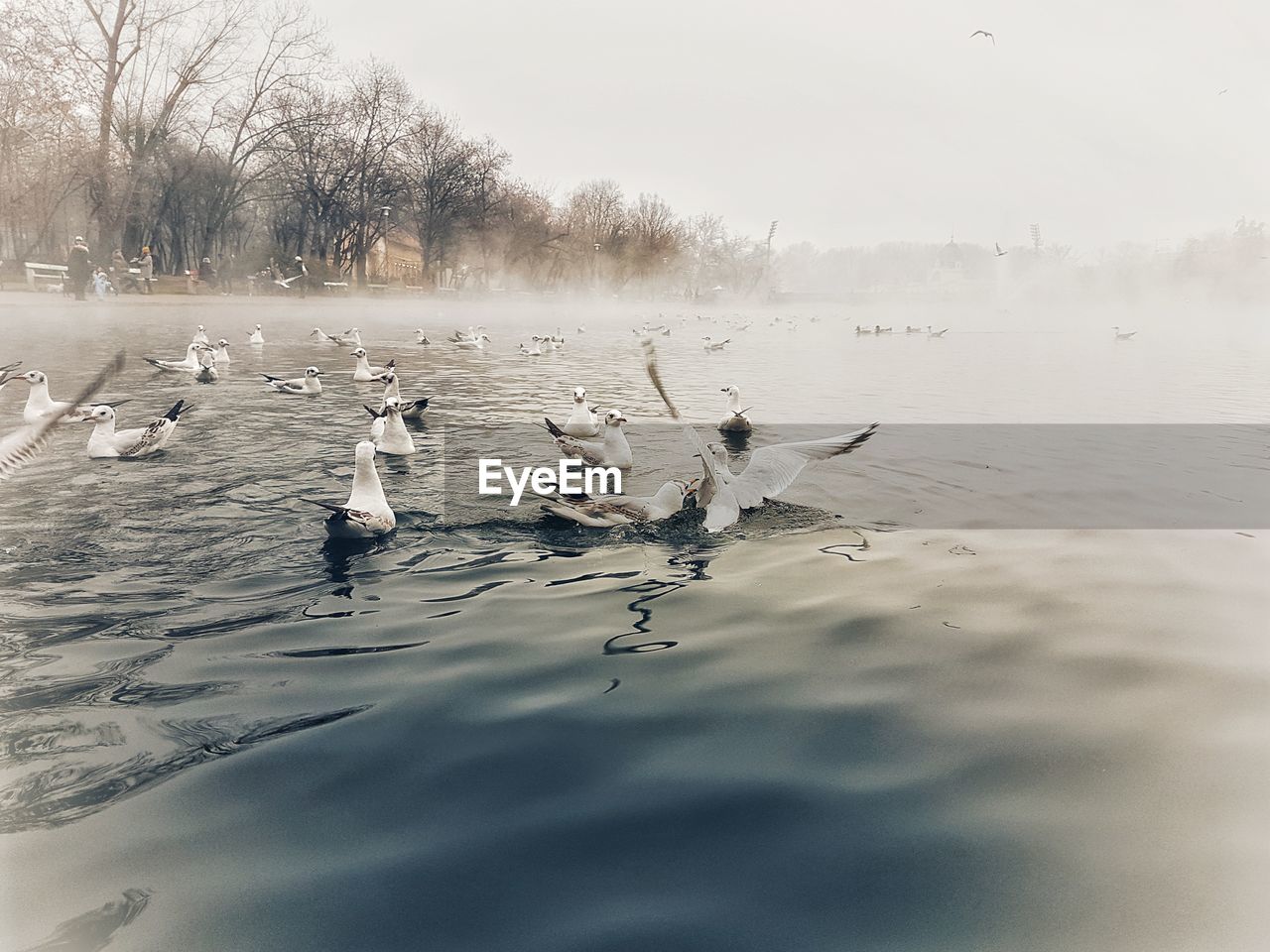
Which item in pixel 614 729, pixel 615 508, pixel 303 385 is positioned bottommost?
pixel 614 729

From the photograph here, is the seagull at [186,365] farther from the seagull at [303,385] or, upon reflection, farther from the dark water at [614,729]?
the dark water at [614,729]

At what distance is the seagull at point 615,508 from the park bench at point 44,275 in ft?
141

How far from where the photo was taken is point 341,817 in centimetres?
323

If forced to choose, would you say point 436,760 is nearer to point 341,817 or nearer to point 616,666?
point 341,817

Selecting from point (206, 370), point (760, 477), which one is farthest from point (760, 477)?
point (206, 370)

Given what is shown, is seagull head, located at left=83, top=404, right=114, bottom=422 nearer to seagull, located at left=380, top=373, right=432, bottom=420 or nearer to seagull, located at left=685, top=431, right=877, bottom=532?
seagull, located at left=380, top=373, right=432, bottom=420

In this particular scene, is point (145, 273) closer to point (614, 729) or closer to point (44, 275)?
point (44, 275)

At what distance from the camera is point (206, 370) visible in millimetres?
17016

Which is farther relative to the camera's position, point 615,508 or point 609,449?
point 609,449

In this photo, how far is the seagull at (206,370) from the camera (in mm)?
16922

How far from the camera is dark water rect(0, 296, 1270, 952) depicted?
280cm

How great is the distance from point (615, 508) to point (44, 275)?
155 feet

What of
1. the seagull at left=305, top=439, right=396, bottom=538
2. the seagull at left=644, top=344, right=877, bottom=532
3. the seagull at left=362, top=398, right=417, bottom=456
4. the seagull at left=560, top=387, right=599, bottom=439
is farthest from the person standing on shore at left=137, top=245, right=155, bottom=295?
the seagull at left=644, top=344, right=877, bottom=532

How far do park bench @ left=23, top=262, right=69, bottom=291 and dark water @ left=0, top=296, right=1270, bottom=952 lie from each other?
39.6 m
